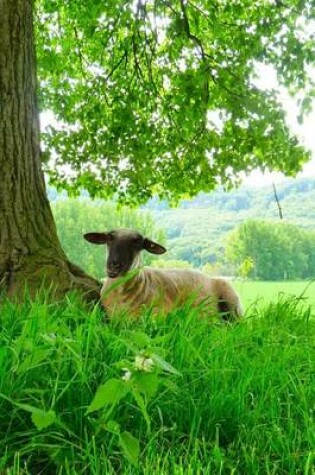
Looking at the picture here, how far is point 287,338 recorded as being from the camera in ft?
16.9

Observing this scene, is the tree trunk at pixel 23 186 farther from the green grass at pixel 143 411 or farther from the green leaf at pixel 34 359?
the green leaf at pixel 34 359

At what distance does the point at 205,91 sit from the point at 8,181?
4.00m

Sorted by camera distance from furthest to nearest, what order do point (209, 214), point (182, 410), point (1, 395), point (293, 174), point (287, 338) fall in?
point (209, 214) < point (293, 174) < point (287, 338) < point (182, 410) < point (1, 395)

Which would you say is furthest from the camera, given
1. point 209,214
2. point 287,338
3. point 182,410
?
point 209,214

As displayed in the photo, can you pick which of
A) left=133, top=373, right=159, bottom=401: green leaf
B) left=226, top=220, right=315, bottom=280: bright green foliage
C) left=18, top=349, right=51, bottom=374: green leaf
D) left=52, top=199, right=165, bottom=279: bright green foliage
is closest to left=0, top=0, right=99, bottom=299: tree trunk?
left=18, top=349, right=51, bottom=374: green leaf

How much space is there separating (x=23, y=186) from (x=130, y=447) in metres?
4.58

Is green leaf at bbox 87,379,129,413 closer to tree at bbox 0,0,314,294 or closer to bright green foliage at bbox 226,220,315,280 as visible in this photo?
tree at bbox 0,0,314,294

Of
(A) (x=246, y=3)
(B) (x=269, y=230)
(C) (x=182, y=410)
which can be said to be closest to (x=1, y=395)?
(C) (x=182, y=410)

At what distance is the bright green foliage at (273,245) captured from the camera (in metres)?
92.8

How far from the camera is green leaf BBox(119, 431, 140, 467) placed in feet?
8.14

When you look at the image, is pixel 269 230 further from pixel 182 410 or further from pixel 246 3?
pixel 182 410

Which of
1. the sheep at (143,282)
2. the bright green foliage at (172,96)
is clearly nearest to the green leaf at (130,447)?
the sheep at (143,282)

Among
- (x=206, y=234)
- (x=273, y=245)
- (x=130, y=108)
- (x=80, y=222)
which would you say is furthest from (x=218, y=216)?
(x=130, y=108)

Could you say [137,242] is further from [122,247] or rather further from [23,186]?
[23,186]
